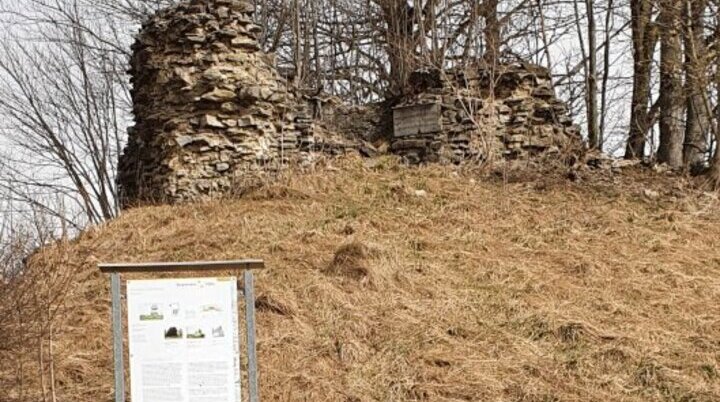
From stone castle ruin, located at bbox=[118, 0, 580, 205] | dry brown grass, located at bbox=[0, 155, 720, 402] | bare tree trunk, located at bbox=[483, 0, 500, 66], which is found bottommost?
dry brown grass, located at bbox=[0, 155, 720, 402]

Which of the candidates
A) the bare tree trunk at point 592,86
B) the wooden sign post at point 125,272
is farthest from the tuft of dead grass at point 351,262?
the bare tree trunk at point 592,86

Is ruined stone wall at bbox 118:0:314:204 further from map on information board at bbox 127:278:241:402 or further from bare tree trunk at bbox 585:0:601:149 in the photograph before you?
map on information board at bbox 127:278:241:402

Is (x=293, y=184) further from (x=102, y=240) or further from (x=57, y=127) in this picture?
(x=57, y=127)

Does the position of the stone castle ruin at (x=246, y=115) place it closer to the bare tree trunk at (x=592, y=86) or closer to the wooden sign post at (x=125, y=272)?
the bare tree trunk at (x=592, y=86)

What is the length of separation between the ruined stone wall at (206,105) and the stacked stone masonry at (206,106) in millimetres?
13

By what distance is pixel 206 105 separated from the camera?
1018cm

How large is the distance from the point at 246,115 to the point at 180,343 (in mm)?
6734

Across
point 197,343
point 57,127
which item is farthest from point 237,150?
point 57,127

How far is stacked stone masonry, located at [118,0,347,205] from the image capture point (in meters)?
10.1

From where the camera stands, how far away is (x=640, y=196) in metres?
10.2

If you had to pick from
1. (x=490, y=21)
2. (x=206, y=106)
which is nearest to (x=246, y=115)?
(x=206, y=106)

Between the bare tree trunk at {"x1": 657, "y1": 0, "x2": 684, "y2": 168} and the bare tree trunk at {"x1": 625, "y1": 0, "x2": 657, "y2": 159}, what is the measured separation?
0.31 m

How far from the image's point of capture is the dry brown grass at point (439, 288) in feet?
17.3

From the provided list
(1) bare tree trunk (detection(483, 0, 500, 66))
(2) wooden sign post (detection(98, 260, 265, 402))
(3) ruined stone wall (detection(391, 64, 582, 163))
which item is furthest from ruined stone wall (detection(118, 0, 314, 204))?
(2) wooden sign post (detection(98, 260, 265, 402))
